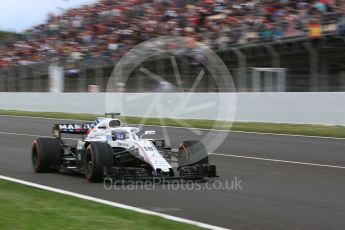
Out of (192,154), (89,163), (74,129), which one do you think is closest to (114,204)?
(89,163)

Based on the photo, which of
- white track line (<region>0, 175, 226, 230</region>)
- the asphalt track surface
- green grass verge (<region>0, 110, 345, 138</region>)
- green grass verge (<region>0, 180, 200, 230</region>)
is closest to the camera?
green grass verge (<region>0, 180, 200, 230</region>)

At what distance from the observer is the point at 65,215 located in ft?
19.9

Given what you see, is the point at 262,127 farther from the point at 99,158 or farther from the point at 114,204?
the point at 114,204

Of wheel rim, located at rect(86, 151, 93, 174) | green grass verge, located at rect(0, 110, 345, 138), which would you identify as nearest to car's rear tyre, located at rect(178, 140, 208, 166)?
wheel rim, located at rect(86, 151, 93, 174)

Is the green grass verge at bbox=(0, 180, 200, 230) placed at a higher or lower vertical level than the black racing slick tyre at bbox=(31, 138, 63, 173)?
lower

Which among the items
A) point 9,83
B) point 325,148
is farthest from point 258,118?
point 9,83

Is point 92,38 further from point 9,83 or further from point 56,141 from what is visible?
point 56,141

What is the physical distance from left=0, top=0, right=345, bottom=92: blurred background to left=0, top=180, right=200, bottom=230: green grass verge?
8351 mm

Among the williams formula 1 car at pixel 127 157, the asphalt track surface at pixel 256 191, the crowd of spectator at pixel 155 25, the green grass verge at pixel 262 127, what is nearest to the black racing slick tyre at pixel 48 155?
the williams formula 1 car at pixel 127 157

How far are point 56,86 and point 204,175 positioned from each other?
21.3 metres

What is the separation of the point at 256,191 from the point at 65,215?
2.87m

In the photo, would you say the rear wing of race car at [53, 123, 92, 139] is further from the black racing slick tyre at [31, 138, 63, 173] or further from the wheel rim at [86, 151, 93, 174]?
the wheel rim at [86, 151, 93, 174]

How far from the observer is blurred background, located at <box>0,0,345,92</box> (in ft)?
61.5

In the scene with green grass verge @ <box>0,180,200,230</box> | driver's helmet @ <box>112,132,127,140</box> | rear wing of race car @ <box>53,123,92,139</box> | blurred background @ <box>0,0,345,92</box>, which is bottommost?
green grass verge @ <box>0,180,200,230</box>
